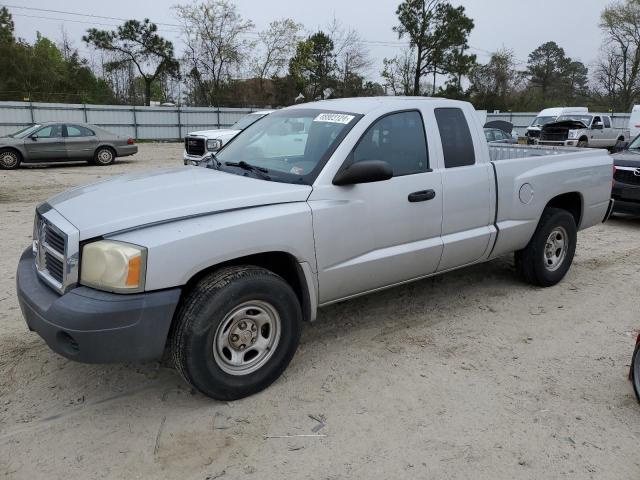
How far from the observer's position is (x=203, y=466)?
2705 mm

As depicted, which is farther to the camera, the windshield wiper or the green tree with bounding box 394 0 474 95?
the green tree with bounding box 394 0 474 95

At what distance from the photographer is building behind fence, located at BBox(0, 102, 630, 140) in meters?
25.8

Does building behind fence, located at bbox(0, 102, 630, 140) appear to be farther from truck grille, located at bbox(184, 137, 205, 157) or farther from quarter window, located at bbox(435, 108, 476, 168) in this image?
quarter window, located at bbox(435, 108, 476, 168)

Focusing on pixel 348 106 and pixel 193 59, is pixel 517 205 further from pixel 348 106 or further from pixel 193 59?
pixel 193 59

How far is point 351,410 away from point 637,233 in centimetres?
714

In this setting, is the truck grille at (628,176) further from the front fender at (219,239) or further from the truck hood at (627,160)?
the front fender at (219,239)

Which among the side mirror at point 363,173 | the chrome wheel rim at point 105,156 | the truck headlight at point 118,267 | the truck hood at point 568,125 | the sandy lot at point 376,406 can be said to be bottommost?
the sandy lot at point 376,406

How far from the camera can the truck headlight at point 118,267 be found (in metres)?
2.77

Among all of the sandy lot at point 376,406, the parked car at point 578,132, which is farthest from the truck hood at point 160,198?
the parked car at point 578,132

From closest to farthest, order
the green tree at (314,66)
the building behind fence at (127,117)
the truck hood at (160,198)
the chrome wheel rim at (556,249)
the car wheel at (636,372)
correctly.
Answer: the truck hood at (160,198)
the car wheel at (636,372)
the chrome wheel rim at (556,249)
the building behind fence at (127,117)
the green tree at (314,66)

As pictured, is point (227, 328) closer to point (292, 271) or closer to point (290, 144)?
point (292, 271)

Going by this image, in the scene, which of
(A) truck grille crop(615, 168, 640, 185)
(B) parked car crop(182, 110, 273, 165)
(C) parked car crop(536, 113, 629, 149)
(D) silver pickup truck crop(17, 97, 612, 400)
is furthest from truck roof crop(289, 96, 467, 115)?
(C) parked car crop(536, 113, 629, 149)

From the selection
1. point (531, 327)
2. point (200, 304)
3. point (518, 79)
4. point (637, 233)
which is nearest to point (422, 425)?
point (200, 304)

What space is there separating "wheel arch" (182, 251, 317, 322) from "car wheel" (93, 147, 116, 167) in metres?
16.0
